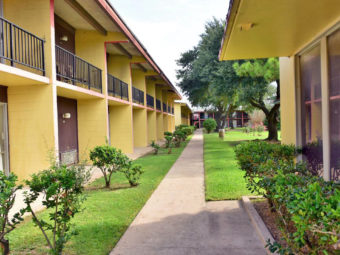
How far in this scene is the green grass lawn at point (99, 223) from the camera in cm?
374

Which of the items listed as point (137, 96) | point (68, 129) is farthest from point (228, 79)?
point (68, 129)

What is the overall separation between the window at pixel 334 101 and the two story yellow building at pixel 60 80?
4.52 m

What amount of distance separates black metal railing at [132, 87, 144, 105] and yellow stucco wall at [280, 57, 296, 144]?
1108 cm

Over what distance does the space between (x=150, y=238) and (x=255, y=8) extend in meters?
3.43

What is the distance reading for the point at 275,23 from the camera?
4.47 meters

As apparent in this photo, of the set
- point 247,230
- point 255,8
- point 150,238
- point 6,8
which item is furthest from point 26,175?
point 255,8

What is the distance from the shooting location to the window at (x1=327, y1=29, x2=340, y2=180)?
475cm

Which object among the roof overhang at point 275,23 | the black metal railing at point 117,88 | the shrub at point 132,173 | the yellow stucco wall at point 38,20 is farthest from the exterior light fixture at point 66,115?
the roof overhang at point 275,23

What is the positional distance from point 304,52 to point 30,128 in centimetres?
708

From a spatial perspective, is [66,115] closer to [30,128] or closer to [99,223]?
[30,128]

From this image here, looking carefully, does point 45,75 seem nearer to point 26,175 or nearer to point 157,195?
point 26,175

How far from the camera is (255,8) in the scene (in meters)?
3.86

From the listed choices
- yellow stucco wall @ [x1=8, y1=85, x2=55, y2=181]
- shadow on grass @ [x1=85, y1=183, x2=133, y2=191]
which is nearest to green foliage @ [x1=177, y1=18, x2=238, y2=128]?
shadow on grass @ [x1=85, y1=183, x2=133, y2=191]

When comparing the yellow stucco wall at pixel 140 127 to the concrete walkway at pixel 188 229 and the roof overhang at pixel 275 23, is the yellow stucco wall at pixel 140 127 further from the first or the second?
the roof overhang at pixel 275 23
